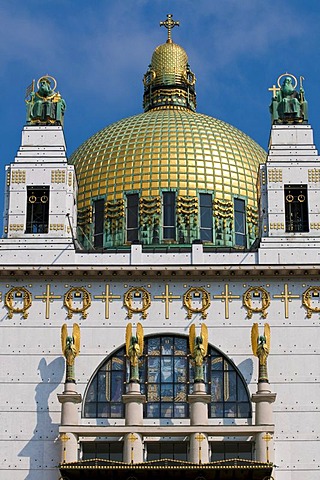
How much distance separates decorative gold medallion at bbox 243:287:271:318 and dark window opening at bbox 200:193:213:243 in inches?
248

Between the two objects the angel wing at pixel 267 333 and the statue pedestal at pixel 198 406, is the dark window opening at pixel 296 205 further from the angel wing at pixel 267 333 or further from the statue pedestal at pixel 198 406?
the statue pedestal at pixel 198 406

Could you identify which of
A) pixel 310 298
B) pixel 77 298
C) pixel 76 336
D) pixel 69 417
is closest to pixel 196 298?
pixel 310 298

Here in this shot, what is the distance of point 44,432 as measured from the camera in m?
46.8

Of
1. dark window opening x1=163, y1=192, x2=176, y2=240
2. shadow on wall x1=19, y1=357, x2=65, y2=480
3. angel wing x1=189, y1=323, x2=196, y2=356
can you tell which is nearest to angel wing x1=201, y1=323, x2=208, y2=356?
angel wing x1=189, y1=323, x2=196, y2=356

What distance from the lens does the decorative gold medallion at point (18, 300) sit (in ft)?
159

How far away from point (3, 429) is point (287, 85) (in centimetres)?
1645

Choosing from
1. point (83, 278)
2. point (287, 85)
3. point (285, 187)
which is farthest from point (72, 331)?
point (287, 85)

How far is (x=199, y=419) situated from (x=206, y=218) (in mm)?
11101

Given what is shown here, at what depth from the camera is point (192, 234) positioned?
54.4m

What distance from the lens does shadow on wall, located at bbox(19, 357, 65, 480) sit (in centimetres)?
4619

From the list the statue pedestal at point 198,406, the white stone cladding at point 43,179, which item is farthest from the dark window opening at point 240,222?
the statue pedestal at point 198,406

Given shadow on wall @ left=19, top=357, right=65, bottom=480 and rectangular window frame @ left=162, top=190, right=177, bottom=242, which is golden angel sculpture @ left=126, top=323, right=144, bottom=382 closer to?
shadow on wall @ left=19, top=357, right=65, bottom=480

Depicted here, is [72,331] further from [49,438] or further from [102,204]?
[102,204]

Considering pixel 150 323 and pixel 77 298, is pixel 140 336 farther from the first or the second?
pixel 77 298
